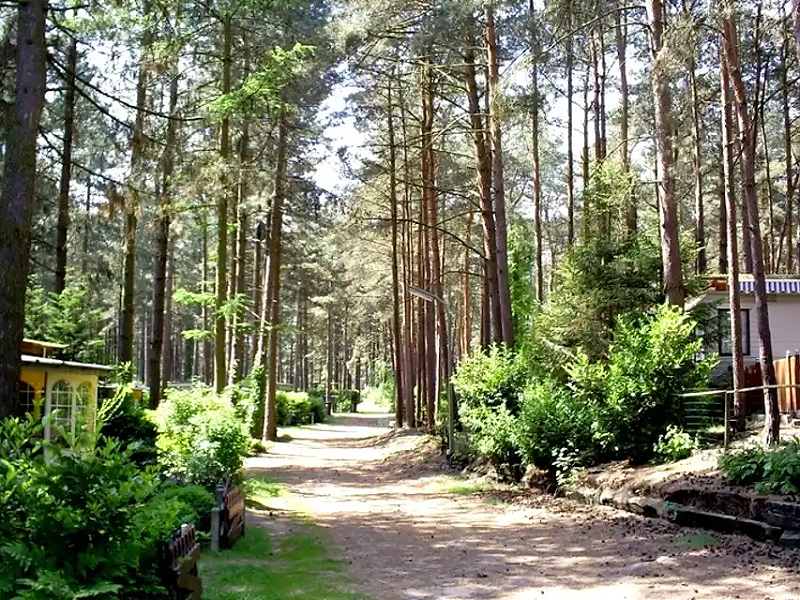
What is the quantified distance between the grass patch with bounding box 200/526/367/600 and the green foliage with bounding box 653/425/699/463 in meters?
5.44

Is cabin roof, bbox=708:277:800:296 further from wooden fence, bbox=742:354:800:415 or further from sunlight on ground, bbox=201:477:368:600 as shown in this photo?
sunlight on ground, bbox=201:477:368:600

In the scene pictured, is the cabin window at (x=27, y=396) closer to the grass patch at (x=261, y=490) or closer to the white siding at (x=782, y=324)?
the grass patch at (x=261, y=490)

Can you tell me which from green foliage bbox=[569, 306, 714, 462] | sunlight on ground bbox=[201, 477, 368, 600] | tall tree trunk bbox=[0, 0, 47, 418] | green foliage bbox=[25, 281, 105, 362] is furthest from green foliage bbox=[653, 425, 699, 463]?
green foliage bbox=[25, 281, 105, 362]

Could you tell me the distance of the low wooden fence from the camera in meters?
9.02

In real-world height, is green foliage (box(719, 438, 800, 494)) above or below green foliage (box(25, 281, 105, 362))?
below

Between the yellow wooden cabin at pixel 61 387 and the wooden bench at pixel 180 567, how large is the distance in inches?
318

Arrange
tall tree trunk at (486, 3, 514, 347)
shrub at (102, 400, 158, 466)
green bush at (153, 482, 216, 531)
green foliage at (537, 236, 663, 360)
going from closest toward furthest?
1. green bush at (153, 482, 216, 531)
2. shrub at (102, 400, 158, 466)
3. tall tree trunk at (486, 3, 514, 347)
4. green foliage at (537, 236, 663, 360)

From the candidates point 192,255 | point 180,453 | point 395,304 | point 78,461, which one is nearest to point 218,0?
point 180,453

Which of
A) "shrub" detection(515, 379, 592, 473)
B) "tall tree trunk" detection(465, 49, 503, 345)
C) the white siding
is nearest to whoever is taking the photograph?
"shrub" detection(515, 379, 592, 473)

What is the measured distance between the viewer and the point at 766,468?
9070mm

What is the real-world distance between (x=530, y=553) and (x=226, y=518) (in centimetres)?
352

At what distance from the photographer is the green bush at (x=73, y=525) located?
4.32 metres

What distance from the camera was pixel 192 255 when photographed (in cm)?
5238

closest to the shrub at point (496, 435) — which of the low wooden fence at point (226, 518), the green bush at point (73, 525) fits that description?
the low wooden fence at point (226, 518)
